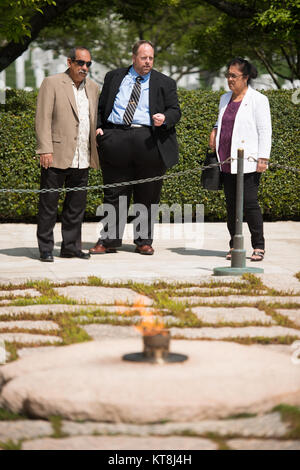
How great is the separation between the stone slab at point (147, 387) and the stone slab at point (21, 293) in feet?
7.76

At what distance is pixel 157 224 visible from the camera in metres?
11.6

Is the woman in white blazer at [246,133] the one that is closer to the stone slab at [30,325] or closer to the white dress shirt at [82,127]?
the white dress shirt at [82,127]

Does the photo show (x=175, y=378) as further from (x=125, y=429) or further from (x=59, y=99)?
(x=59, y=99)

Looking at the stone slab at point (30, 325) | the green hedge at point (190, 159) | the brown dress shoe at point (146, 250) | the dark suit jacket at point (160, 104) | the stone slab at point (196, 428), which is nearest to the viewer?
the stone slab at point (196, 428)

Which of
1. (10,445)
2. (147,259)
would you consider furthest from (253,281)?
(10,445)

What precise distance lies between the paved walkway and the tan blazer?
1568mm

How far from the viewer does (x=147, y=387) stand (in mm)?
3496

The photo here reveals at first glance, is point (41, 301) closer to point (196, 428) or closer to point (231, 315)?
point (231, 315)

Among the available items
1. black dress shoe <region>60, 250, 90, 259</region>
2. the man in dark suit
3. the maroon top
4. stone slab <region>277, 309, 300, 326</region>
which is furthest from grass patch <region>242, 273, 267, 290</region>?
black dress shoe <region>60, 250, 90, 259</region>

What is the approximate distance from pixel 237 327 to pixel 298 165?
718cm

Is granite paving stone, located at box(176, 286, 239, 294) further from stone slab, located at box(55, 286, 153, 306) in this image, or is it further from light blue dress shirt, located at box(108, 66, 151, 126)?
light blue dress shirt, located at box(108, 66, 151, 126)

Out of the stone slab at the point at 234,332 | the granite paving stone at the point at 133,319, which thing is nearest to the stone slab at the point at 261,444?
the stone slab at the point at 234,332

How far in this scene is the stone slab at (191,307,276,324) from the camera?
5473mm

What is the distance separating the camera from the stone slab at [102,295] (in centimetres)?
618
